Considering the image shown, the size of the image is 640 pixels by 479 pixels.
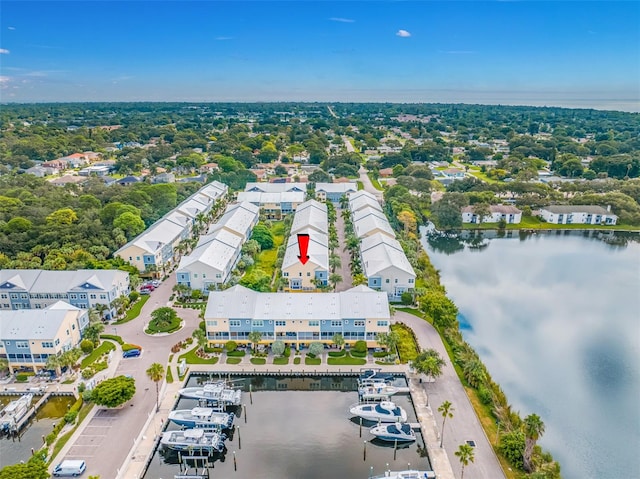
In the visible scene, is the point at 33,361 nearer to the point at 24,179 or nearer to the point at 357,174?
the point at 24,179

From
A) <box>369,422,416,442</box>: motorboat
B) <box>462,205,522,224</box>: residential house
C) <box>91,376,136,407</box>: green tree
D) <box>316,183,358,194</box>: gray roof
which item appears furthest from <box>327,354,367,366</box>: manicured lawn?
<box>316,183,358,194</box>: gray roof

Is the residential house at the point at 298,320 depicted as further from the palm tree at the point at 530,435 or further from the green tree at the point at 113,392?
the palm tree at the point at 530,435

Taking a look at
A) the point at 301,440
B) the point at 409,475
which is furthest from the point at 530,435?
the point at 301,440

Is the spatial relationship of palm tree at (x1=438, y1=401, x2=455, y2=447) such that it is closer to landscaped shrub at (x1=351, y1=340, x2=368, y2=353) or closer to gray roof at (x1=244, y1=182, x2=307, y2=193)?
landscaped shrub at (x1=351, y1=340, x2=368, y2=353)

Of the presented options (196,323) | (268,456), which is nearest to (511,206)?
(196,323)

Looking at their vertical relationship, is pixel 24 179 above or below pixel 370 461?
above

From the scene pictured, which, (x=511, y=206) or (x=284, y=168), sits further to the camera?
(x=284, y=168)
